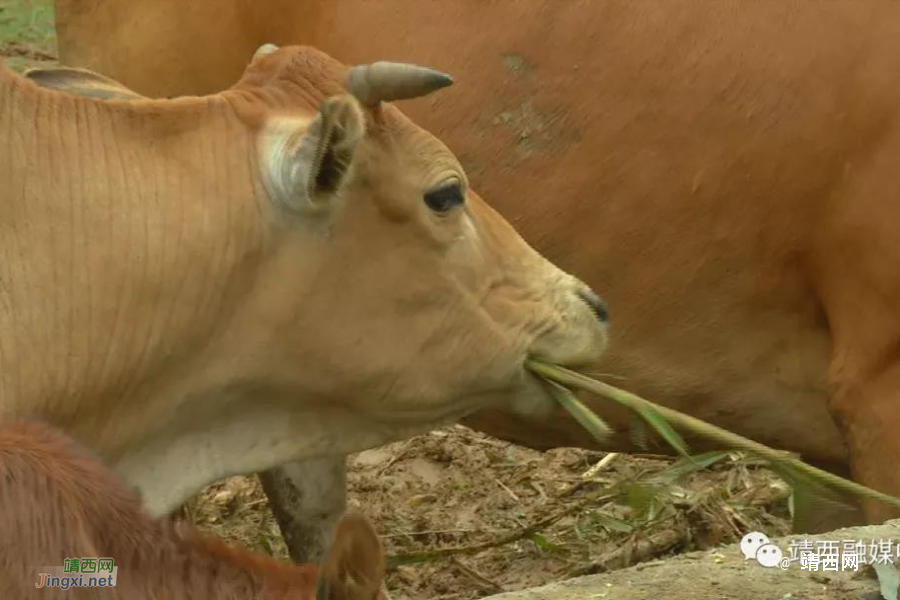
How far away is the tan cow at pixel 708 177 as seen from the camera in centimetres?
483

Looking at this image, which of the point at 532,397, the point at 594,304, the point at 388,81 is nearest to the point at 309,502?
the point at 532,397

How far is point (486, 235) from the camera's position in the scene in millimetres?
4305

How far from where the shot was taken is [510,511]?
6352mm

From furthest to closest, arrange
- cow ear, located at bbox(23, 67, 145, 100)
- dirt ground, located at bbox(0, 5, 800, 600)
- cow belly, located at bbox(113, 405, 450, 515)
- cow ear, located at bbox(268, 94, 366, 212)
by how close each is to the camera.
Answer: dirt ground, located at bbox(0, 5, 800, 600)
cow ear, located at bbox(23, 67, 145, 100)
cow belly, located at bbox(113, 405, 450, 515)
cow ear, located at bbox(268, 94, 366, 212)

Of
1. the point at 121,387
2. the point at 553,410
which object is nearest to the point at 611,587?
the point at 553,410

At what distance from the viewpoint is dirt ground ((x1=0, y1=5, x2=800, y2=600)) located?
231 inches

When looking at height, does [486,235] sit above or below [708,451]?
above

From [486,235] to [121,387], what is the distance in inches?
35.7

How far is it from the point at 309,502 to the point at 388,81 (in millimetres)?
1909

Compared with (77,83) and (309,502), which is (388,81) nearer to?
(77,83)

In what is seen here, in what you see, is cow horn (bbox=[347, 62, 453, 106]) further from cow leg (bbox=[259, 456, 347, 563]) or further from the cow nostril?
cow leg (bbox=[259, 456, 347, 563])

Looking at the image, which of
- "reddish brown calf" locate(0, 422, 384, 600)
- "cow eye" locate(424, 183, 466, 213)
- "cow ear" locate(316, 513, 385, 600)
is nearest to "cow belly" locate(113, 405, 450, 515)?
"cow eye" locate(424, 183, 466, 213)

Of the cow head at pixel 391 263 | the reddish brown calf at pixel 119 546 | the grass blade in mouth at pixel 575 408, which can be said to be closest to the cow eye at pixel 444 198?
the cow head at pixel 391 263

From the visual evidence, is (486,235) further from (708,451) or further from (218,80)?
(218,80)
